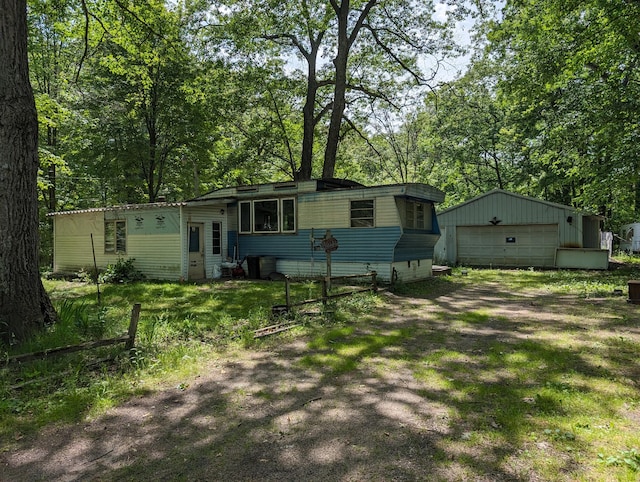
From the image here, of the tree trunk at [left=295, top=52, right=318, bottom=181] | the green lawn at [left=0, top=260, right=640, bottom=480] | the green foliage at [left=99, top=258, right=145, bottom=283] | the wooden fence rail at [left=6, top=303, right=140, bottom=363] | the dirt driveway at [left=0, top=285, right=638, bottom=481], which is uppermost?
the tree trunk at [left=295, top=52, right=318, bottom=181]

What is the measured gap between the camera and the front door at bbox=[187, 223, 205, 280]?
14.4 m

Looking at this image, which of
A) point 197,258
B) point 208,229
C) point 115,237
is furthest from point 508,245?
point 115,237

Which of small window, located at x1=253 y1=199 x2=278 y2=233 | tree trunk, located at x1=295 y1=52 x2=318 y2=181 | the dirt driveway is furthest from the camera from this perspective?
tree trunk, located at x1=295 y1=52 x2=318 y2=181

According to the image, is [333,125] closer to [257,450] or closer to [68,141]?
Result: [68,141]

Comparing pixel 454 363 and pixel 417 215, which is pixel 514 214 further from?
pixel 454 363

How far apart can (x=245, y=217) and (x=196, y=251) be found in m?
2.21

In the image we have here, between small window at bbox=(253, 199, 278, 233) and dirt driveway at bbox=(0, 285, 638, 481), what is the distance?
931 cm

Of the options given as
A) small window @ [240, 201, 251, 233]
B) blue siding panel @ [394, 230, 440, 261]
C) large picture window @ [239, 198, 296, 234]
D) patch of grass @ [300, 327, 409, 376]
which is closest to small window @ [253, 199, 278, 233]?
large picture window @ [239, 198, 296, 234]

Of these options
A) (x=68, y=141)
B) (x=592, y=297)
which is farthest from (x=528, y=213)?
(x=68, y=141)

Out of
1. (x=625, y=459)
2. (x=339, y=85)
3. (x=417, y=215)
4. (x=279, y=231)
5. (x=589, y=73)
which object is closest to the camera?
(x=625, y=459)

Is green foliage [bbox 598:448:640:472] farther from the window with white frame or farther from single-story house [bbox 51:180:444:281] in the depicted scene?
the window with white frame

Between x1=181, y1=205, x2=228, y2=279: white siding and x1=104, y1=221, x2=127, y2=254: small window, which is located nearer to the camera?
x1=181, y1=205, x2=228, y2=279: white siding

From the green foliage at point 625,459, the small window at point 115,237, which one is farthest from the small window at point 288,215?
the green foliage at point 625,459

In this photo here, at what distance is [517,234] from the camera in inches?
799
